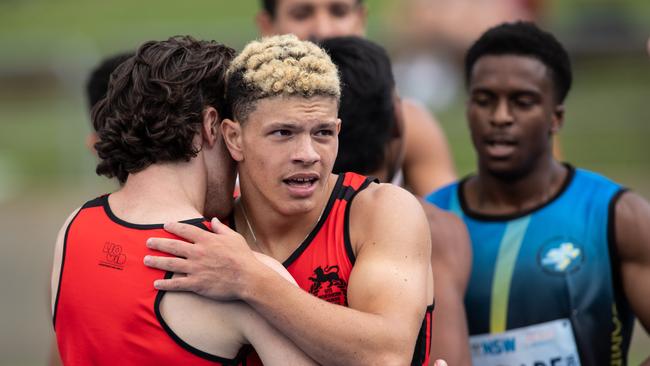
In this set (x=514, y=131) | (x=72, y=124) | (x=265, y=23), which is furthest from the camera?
(x=72, y=124)

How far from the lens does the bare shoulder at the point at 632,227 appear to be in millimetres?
4973

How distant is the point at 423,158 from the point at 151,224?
3.06 metres

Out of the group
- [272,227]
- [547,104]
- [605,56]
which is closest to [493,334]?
[547,104]

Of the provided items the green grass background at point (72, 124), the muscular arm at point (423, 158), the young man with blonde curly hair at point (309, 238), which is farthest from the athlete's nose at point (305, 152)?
the green grass background at point (72, 124)

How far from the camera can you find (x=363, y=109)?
4.85 metres

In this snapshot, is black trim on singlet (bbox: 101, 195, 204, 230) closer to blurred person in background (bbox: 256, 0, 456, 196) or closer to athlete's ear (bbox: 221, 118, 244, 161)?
athlete's ear (bbox: 221, 118, 244, 161)

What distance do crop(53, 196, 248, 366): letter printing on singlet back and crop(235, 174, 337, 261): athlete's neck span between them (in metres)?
0.41

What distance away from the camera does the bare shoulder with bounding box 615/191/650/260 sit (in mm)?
4973

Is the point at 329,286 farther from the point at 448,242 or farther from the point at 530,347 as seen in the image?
the point at 530,347

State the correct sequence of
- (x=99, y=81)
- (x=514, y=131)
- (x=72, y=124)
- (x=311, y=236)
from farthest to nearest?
(x=72, y=124)
(x=99, y=81)
(x=514, y=131)
(x=311, y=236)

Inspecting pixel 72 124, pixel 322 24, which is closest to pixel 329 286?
pixel 322 24

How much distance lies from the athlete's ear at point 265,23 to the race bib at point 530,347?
2.82 metres

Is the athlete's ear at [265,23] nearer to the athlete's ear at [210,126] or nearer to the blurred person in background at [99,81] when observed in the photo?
the blurred person in background at [99,81]

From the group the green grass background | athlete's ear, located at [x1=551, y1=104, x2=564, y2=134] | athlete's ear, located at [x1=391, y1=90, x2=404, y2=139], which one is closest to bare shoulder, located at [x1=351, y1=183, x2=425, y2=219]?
athlete's ear, located at [x1=391, y1=90, x2=404, y2=139]
